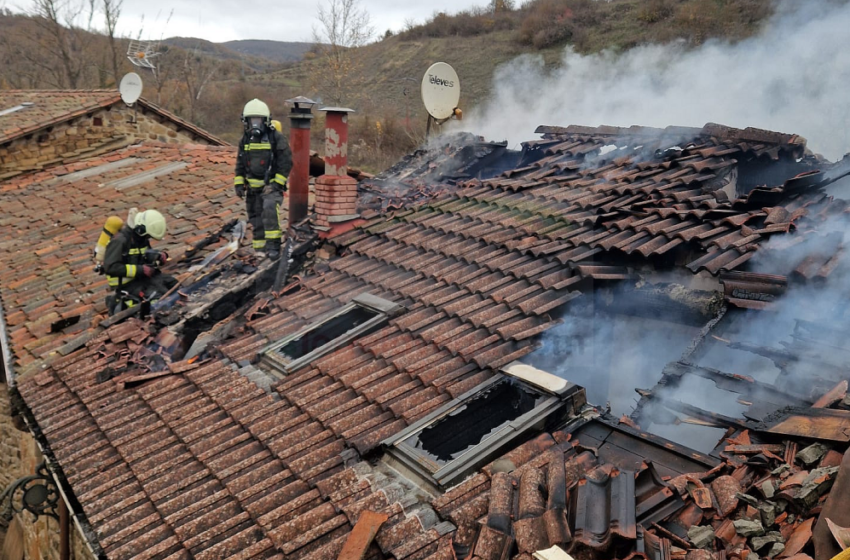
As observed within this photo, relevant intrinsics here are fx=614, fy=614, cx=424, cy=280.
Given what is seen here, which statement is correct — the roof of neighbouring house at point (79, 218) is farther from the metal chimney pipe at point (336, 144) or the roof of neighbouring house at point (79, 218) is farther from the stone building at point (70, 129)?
the metal chimney pipe at point (336, 144)

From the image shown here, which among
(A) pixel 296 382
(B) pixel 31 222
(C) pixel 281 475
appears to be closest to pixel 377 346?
(A) pixel 296 382

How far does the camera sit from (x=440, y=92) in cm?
1055

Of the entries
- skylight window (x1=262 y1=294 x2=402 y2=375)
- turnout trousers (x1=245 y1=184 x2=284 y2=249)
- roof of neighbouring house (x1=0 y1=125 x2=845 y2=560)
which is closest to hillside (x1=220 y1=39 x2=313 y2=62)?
→ turnout trousers (x1=245 y1=184 x2=284 y2=249)

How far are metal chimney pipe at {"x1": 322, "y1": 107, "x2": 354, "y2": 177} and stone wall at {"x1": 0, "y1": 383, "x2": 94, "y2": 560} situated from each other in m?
4.98

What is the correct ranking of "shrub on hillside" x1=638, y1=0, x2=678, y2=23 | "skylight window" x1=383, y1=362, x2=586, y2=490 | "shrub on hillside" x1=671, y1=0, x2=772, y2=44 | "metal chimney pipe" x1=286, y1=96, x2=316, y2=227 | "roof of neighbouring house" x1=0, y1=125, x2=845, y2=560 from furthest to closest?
"shrub on hillside" x1=638, y1=0, x2=678, y2=23 → "shrub on hillside" x1=671, y1=0, x2=772, y2=44 → "metal chimney pipe" x1=286, y1=96, x2=316, y2=227 → "skylight window" x1=383, y1=362, x2=586, y2=490 → "roof of neighbouring house" x1=0, y1=125, x2=845, y2=560

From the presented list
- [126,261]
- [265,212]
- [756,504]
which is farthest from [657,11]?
[756,504]

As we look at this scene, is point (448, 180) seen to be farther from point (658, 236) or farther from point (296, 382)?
point (296, 382)

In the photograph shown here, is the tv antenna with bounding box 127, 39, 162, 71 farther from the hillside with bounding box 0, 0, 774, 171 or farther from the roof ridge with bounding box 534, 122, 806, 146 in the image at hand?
the roof ridge with bounding box 534, 122, 806, 146

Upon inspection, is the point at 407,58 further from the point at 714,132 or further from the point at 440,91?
the point at 714,132

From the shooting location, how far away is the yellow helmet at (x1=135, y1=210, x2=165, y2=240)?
7.73m

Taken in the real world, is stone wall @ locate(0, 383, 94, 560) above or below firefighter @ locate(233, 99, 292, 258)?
below

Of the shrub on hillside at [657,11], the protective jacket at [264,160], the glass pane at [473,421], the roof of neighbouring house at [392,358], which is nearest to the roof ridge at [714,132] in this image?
the roof of neighbouring house at [392,358]

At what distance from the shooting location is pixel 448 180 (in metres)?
10.0

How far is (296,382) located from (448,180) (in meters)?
5.59
